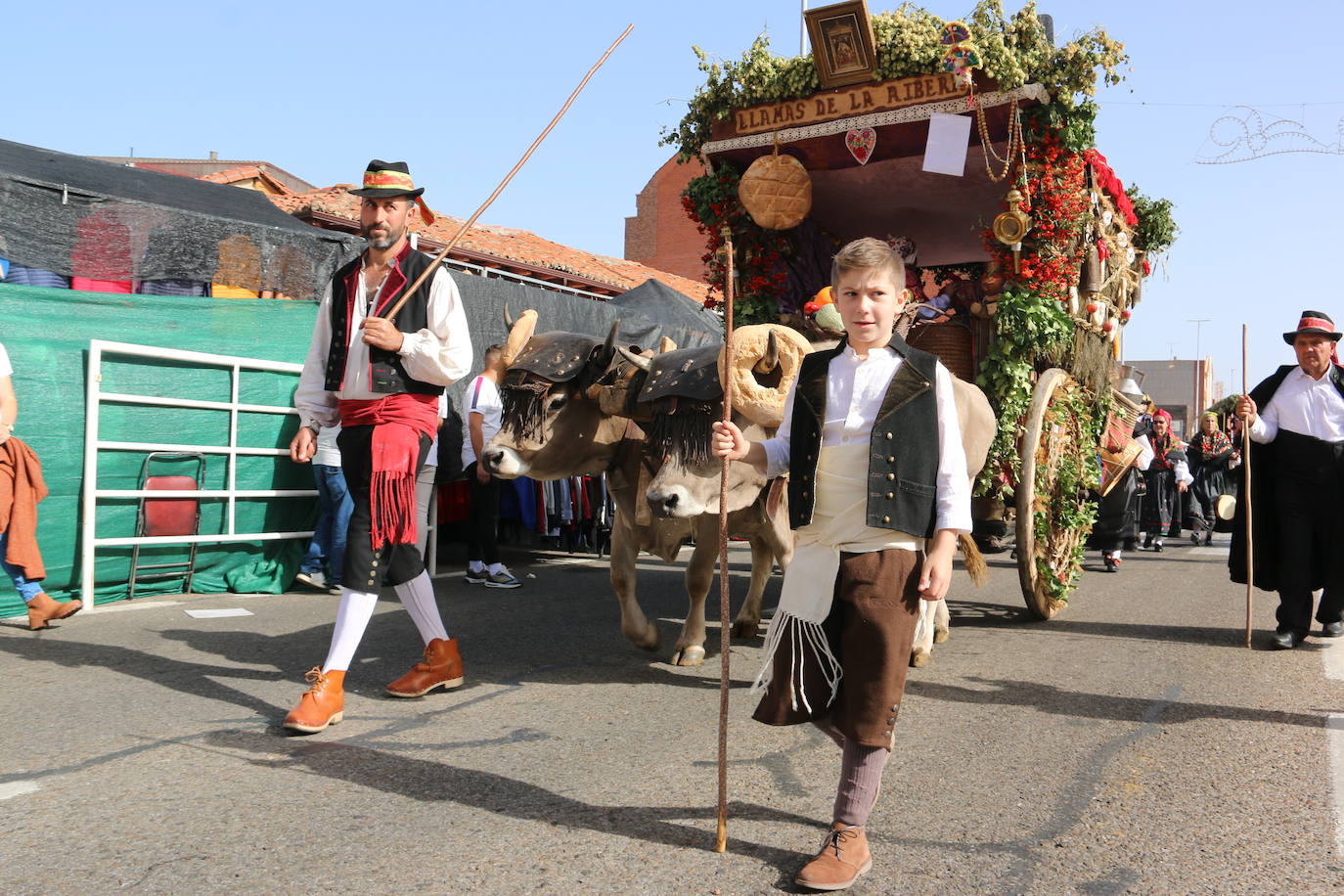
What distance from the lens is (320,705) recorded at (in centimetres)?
398

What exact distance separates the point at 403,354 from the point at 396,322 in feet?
0.62

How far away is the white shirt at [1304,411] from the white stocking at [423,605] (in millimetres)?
5105

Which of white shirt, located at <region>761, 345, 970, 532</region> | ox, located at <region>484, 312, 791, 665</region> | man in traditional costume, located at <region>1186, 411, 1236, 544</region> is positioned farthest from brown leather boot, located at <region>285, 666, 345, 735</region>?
man in traditional costume, located at <region>1186, 411, 1236, 544</region>

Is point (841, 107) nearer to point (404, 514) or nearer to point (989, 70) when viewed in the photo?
point (989, 70)

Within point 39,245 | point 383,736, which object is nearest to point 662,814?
point 383,736

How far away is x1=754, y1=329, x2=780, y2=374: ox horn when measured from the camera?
15.1 feet

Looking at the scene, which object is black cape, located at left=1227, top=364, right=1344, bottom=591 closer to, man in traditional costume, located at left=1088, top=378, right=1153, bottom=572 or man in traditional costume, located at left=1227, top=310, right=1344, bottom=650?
man in traditional costume, located at left=1227, top=310, right=1344, bottom=650

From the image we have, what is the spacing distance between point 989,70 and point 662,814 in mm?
4732

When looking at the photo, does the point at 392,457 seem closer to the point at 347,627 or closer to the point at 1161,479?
the point at 347,627

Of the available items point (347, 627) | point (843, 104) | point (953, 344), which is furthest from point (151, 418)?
point (953, 344)

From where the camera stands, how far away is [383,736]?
394 cm

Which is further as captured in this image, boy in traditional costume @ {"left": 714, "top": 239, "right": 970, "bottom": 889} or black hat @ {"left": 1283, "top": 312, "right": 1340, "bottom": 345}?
black hat @ {"left": 1283, "top": 312, "right": 1340, "bottom": 345}

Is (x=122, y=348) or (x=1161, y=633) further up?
(x=122, y=348)

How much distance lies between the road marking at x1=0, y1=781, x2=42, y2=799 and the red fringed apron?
4.69ft
